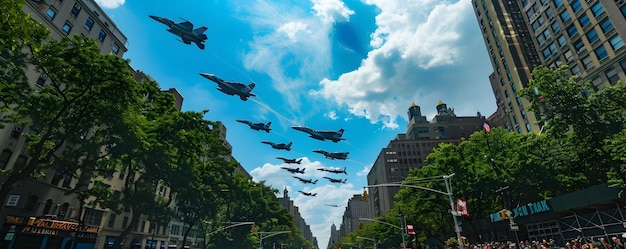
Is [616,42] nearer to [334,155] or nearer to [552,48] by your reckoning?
[552,48]

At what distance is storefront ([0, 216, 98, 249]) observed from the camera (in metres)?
29.2

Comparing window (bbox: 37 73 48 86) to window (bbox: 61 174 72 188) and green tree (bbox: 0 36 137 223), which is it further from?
green tree (bbox: 0 36 137 223)

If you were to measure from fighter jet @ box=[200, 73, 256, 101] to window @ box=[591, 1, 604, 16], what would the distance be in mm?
48451

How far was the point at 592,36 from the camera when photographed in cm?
4353

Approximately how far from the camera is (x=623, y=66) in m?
38.6

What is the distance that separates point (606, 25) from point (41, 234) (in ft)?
237

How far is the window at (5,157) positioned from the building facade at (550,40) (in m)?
48.2

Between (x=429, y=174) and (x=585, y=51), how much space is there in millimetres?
29427

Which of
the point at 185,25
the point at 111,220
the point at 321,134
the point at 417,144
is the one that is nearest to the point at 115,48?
the point at 185,25

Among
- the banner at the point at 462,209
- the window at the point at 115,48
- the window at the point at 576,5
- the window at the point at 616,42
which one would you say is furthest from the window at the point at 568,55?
the window at the point at 115,48

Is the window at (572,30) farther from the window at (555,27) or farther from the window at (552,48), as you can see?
the window at (552,48)

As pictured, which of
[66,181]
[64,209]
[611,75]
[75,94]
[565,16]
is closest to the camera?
[75,94]

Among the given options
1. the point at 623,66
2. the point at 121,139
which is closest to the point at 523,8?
the point at 623,66

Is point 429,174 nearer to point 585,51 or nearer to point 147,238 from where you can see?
point 585,51
